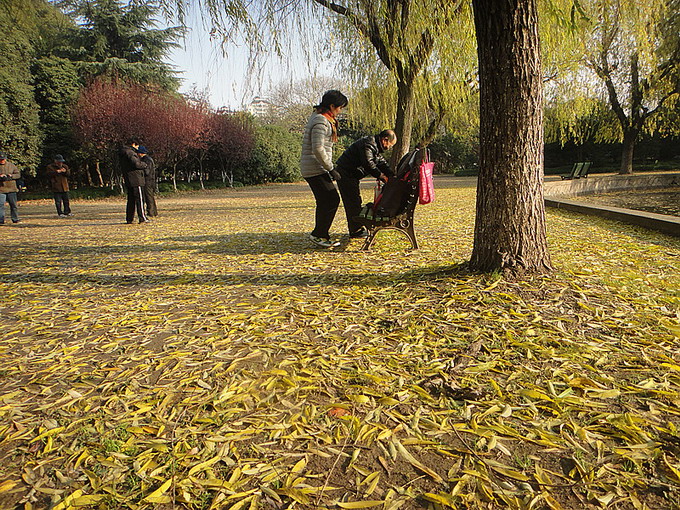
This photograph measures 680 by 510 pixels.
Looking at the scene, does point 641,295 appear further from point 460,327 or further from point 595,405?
point 595,405

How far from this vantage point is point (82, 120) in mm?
21969

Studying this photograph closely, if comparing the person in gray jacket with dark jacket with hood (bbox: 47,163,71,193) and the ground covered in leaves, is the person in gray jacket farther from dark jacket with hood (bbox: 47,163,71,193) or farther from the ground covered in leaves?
dark jacket with hood (bbox: 47,163,71,193)

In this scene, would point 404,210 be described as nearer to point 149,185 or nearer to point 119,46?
point 149,185

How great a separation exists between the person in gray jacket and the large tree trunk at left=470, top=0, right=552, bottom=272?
2.37 meters

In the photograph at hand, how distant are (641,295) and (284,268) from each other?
3706 mm

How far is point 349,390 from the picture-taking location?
2379 mm

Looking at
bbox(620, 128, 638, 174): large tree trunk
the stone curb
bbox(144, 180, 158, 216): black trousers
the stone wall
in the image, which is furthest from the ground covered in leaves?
bbox(620, 128, 638, 174): large tree trunk

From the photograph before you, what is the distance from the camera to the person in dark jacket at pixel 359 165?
604 centimetres

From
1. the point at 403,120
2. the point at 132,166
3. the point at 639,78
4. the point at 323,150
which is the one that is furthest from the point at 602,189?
the point at 132,166

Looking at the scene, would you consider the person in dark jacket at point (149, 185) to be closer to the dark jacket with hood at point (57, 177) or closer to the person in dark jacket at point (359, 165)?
the dark jacket with hood at point (57, 177)

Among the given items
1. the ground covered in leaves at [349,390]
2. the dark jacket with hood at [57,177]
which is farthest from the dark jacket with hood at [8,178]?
the ground covered in leaves at [349,390]

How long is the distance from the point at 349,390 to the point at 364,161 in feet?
14.1

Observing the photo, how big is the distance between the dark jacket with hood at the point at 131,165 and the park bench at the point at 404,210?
237 inches

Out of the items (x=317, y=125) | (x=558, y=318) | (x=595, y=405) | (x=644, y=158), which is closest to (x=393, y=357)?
(x=595, y=405)
